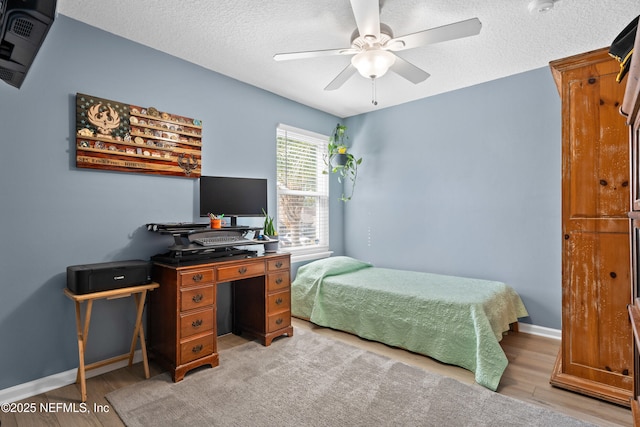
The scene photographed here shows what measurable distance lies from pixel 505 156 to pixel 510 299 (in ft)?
4.74

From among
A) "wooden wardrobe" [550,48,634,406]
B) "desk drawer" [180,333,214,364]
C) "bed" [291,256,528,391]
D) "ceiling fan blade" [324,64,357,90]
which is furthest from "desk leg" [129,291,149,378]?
"wooden wardrobe" [550,48,634,406]

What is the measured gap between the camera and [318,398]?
6.90ft

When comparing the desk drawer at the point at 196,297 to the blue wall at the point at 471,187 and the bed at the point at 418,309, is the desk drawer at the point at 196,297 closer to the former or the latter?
the bed at the point at 418,309

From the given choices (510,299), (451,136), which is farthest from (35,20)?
(510,299)

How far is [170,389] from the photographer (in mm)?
2219

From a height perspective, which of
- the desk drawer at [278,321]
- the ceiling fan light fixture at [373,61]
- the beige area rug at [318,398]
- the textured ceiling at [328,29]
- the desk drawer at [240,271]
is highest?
the textured ceiling at [328,29]

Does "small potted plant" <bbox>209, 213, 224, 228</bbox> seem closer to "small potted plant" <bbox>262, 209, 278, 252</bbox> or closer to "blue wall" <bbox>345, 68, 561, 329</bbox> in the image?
"small potted plant" <bbox>262, 209, 278, 252</bbox>

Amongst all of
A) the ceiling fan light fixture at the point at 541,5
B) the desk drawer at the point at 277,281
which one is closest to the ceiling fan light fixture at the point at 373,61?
the ceiling fan light fixture at the point at 541,5

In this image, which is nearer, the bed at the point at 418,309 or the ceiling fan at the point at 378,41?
the ceiling fan at the point at 378,41

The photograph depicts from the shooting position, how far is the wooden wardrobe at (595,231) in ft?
6.57

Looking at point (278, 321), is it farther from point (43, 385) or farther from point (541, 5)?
point (541, 5)

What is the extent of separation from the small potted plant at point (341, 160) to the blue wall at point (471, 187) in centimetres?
13

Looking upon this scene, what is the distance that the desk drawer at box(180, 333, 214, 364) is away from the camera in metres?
2.37

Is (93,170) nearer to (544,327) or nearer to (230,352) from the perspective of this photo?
(230,352)
